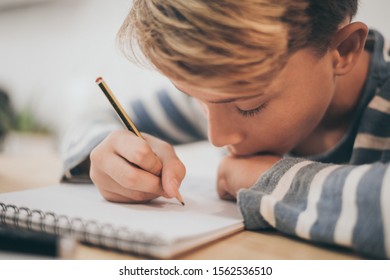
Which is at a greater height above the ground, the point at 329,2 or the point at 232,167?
the point at 329,2

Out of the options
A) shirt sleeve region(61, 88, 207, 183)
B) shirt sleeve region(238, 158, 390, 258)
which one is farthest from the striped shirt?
shirt sleeve region(61, 88, 207, 183)

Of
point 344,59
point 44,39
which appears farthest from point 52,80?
point 344,59

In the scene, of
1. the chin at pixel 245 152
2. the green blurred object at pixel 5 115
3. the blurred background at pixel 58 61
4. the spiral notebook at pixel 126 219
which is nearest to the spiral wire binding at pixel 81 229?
the spiral notebook at pixel 126 219

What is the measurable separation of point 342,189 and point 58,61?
1102 mm

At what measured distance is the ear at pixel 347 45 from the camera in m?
0.44

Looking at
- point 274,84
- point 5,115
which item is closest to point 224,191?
point 274,84

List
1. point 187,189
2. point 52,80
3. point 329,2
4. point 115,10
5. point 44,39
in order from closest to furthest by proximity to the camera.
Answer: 1. point 329,2
2. point 187,189
3. point 115,10
4. point 44,39
5. point 52,80

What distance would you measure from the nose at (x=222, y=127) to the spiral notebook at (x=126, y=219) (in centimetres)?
7

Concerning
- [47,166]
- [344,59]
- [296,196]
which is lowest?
[47,166]

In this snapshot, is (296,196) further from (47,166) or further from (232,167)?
(47,166)

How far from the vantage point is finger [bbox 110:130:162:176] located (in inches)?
15.8

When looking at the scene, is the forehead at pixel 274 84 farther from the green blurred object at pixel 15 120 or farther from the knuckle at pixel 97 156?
the green blurred object at pixel 15 120
